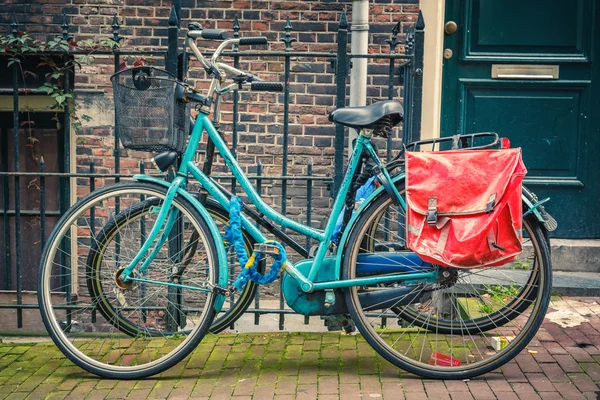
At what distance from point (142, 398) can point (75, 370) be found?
1.81 feet

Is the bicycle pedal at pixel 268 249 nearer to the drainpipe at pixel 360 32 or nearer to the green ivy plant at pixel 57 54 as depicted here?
the green ivy plant at pixel 57 54

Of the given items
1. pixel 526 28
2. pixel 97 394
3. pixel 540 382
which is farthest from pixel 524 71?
pixel 97 394

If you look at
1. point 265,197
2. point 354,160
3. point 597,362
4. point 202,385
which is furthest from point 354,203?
point 265,197

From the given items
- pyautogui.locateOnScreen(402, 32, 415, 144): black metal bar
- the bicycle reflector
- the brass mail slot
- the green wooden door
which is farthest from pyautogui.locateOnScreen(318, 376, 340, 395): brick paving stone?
the brass mail slot

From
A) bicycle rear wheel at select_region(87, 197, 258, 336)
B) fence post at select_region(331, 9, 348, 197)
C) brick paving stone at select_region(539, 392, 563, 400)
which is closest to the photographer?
brick paving stone at select_region(539, 392, 563, 400)

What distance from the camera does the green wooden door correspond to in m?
5.86

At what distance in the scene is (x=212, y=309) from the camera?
3764 mm

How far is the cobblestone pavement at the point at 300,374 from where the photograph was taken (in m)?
3.63

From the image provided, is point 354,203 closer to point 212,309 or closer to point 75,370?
point 212,309

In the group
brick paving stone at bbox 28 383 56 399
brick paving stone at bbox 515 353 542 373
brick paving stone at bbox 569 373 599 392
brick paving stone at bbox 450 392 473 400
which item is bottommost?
brick paving stone at bbox 28 383 56 399

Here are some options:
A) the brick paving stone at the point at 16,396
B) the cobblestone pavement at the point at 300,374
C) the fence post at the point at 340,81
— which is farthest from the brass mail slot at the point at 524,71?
the brick paving stone at the point at 16,396

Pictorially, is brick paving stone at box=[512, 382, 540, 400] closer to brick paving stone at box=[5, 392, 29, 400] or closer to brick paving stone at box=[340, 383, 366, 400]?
brick paving stone at box=[340, 383, 366, 400]

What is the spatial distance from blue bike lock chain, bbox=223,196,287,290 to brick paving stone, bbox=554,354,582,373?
145 centimetres

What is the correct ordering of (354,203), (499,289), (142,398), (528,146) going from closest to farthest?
(142,398) < (354,203) < (499,289) < (528,146)
